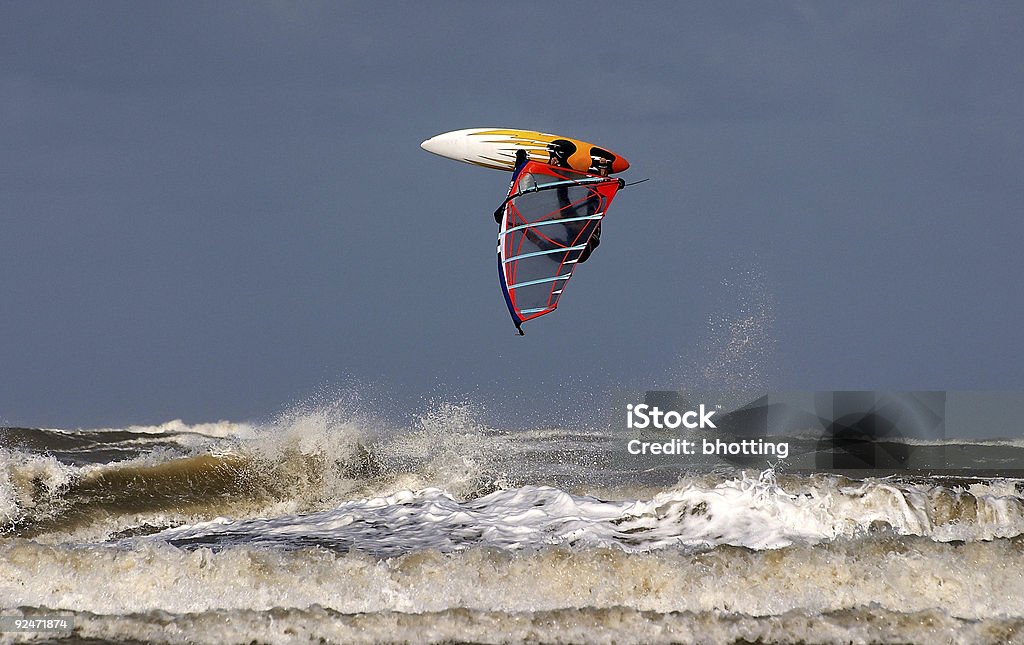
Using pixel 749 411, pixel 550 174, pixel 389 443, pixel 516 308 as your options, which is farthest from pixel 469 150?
pixel 749 411

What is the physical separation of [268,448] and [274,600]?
6.01 meters

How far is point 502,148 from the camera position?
11477 millimetres

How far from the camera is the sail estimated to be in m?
11.0

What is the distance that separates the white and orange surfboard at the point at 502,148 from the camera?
11328 millimetres

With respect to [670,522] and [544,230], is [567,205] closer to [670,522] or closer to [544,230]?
[544,230]

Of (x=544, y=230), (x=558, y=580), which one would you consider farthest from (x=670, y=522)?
(x=544, y=230)

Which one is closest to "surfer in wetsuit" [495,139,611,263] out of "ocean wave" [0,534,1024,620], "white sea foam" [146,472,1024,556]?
"white sea foam" [146,472,1024,556]

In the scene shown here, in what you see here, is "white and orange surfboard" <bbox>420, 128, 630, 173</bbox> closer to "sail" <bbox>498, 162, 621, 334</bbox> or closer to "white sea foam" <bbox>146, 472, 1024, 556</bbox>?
"sail" <bbox>498, 162, 621, 334</bbox>

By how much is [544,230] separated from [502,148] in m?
1.22

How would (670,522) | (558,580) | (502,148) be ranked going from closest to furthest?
(558,580)
(670,522)
(502,148)

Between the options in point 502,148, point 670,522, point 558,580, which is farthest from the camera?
point 502,148

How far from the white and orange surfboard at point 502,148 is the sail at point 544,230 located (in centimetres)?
21

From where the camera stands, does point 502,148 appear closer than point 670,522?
No

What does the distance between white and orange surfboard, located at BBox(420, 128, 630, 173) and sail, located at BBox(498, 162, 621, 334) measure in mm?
212
